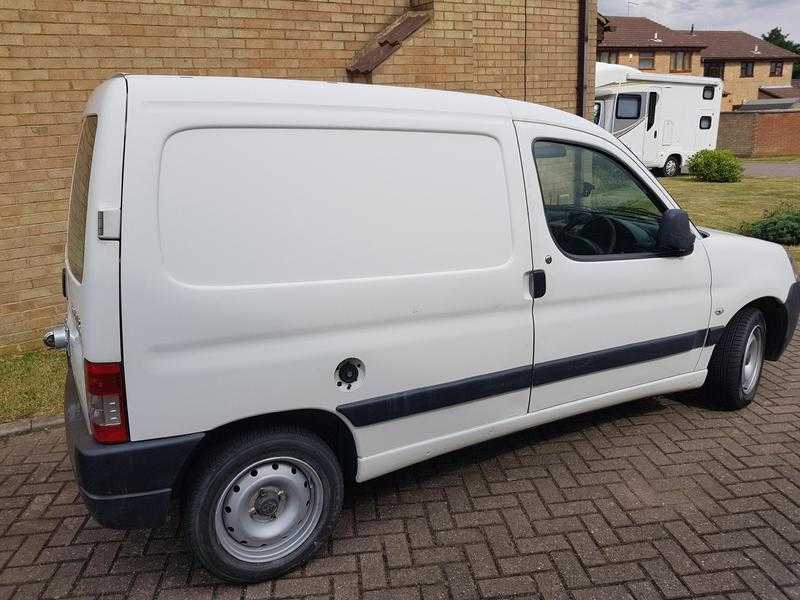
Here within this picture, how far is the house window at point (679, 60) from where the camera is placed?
161ft

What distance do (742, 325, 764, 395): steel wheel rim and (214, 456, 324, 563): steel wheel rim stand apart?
308 centimetres

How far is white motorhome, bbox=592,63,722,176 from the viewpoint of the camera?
1930 cm

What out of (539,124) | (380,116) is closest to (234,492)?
(380,116)

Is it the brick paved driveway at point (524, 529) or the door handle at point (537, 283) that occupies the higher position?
the door handle at point (537, 283)

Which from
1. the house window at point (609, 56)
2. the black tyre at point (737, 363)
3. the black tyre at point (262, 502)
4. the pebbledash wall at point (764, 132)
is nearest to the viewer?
the black tyre at point (262, 502)

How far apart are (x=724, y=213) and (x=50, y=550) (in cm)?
1272

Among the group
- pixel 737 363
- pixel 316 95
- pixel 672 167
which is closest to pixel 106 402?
pixel 316 95

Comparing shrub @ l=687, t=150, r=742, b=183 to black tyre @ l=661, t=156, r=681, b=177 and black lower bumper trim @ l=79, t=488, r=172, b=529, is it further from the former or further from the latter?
black lower bumper trim @ l=79, t=488, r=172, b=529

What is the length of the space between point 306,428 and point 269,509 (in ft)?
1.25

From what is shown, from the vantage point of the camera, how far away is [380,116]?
2.81m

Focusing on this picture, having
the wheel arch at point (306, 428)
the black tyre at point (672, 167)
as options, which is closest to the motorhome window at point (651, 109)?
the black tyre at point (672, 167)

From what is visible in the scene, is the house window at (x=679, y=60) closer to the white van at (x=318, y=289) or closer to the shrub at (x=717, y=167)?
the shrub at (x=717, y=167)

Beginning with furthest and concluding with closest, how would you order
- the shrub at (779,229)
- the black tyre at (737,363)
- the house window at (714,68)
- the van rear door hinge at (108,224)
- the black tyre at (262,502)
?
the house window at (714,68) → the shrub at (779,229) → the black tyre at (737,363) → the black tyre at (262,502) → the van rear door hinge at (108,224)

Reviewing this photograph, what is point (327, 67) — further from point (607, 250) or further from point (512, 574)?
point (512, 574)
